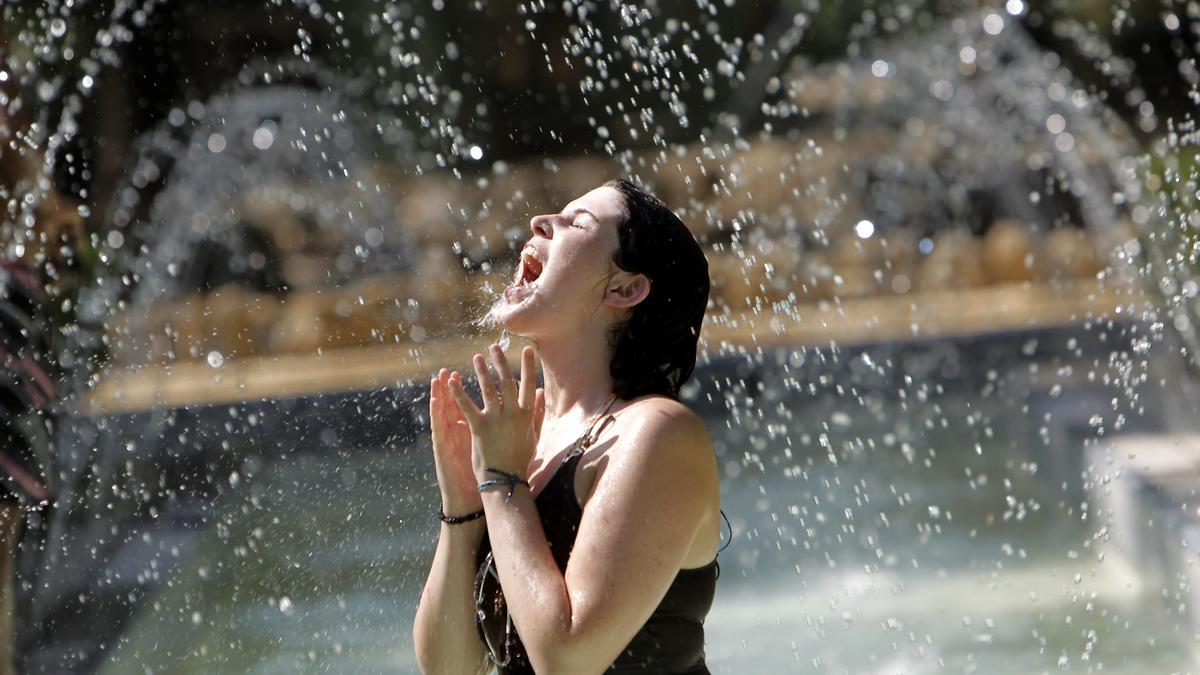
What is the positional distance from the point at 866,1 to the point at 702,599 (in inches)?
606

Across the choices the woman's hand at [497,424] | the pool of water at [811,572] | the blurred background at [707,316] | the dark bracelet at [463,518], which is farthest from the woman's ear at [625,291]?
the pool of water at [811,572]

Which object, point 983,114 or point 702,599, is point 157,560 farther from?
point 983,114

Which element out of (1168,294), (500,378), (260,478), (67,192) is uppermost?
(500,378)

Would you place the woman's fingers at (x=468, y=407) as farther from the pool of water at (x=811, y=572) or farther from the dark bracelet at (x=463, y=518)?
the pool of water at (x=811, y=572)

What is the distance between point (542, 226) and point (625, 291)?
0.16 m

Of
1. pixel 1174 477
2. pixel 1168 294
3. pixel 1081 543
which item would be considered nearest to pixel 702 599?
pixel 1174 477

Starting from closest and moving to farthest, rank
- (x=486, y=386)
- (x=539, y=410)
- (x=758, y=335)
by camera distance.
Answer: (x=486, y=386) → (x=539, y=410) → (x=758, y=335)

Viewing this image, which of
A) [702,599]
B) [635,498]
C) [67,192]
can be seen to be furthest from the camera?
[67,192]

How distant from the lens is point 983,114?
48.0 feet

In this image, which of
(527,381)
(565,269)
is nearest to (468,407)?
(527,381)

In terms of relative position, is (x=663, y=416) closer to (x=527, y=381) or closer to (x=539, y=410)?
(x=527, y=381)

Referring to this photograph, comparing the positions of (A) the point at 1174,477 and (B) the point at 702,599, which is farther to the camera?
(A) the point at 1174,477

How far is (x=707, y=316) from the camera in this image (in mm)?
10961

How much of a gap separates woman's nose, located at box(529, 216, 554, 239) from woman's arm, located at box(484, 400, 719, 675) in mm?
331
